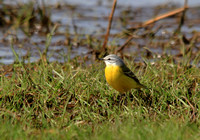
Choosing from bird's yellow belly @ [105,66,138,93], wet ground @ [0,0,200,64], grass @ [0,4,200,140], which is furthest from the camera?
wet ground @ [0,0,200,64]

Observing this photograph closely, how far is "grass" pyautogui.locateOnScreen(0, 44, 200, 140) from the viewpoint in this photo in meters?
6.09

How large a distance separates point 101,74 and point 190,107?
183cm

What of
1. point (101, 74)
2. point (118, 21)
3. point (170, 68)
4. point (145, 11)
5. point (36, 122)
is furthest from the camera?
point (145, 11)

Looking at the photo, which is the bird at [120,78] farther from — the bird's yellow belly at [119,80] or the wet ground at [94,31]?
the wet ground at [94,31]

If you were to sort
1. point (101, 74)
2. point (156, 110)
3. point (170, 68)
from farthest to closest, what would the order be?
point (170, 68), point (101, 74), point (156, 110)

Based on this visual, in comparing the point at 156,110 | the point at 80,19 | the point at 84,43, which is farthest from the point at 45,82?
the point at 80,19

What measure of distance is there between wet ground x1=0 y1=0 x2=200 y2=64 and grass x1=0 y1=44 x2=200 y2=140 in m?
1.37

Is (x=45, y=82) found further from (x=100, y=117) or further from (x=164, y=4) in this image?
(x=164, y=4)

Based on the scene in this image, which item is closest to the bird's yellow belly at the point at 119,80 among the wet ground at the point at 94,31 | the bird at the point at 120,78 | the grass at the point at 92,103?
the bird at the point at 120,78

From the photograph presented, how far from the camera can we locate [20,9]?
14.6 meters

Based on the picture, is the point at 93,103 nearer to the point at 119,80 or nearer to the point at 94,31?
the point at 119,80

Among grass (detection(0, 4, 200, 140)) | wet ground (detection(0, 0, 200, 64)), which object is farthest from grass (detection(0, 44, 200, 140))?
wet ground (detection(0, 0, 200, 64))

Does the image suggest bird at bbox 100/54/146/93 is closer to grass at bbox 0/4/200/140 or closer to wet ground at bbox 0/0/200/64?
grass at bbox 0/4/200/140

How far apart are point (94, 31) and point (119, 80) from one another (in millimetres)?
6676
